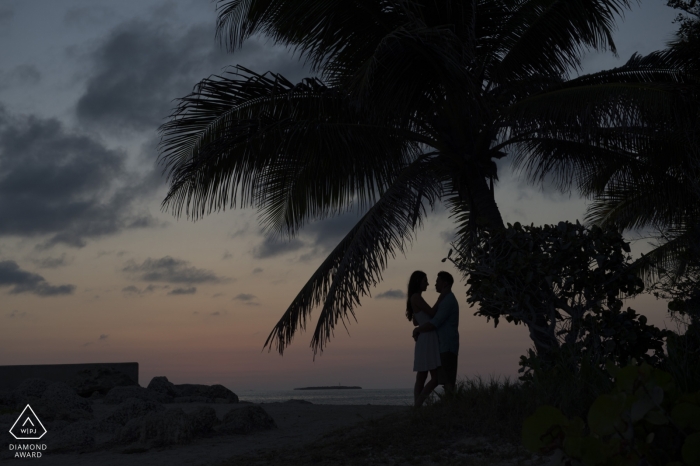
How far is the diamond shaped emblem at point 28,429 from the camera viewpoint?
302 inches

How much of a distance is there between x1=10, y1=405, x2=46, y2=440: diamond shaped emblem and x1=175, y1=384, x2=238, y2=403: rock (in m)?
3.95

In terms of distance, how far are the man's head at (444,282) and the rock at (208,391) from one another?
6286 millimetres

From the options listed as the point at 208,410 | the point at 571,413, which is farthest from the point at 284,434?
the point at 571,413

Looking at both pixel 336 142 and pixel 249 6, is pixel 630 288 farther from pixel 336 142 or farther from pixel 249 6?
pixel 249 6

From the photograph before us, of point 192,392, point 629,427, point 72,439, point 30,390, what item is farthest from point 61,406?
point 629,427

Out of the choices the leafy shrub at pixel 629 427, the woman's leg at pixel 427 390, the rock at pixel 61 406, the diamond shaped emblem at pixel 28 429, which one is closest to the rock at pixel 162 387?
the rock at pixel 61 406

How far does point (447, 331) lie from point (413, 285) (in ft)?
2.36

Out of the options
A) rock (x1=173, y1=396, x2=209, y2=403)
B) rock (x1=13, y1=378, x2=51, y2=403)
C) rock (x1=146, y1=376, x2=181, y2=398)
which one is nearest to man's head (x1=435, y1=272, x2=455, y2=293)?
rock (x1=173, y1=396, x2=209, y2=403)

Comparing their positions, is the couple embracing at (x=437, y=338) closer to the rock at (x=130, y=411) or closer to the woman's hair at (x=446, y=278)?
the woman's hair at (x=446, y=278)

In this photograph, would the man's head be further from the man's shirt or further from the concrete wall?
the concrete wall

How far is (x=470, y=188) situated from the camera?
8.97m

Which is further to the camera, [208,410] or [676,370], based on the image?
[208,410]

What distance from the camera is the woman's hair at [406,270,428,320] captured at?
774 cm

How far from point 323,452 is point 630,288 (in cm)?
393
